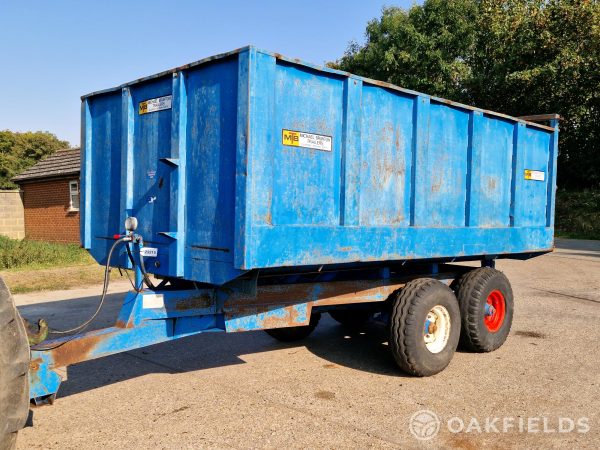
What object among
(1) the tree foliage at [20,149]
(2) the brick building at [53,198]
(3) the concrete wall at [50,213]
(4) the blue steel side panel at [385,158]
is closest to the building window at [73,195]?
(2) the brick building at [53,198]

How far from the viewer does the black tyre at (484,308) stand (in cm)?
593

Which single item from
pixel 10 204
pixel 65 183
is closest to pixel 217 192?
pixel 65 183

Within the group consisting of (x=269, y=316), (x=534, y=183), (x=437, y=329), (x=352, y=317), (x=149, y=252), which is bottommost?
(x=352, y=317)

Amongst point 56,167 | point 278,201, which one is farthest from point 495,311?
point 56,167

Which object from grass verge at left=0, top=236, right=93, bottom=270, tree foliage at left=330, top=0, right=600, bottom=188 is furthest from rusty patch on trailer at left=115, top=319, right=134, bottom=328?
tree foliage at left=330, top=0, right=600, bottom=188

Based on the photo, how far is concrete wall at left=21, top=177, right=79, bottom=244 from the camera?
68.4 feet

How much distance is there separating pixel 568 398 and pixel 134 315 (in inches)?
150

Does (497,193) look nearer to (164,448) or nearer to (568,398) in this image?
(568,398)

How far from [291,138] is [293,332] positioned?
3.19m

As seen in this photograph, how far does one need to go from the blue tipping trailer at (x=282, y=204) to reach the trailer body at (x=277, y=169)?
0.01 metres

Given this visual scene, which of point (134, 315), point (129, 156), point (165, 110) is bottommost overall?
point (134, 315)

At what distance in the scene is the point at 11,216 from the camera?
23.1 m

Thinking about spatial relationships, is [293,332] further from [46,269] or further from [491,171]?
[46,269]

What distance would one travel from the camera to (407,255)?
5.01 metres
